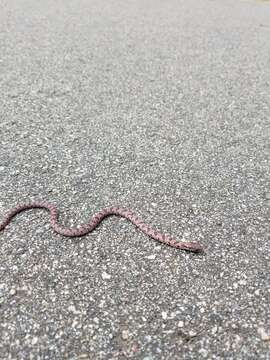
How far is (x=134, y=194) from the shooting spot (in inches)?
292

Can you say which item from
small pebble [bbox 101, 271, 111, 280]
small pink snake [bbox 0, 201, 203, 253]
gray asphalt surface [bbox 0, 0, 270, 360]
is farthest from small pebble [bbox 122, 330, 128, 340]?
small pink snake [bbox 0, 201, 203, 253]

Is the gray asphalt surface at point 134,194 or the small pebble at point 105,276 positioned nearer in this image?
the gray asphalt surface at point 134,194

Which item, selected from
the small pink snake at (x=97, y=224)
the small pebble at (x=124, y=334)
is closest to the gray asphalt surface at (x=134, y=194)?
the small pebble at (x=124, y=334)

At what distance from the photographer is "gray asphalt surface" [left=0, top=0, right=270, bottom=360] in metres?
4.88

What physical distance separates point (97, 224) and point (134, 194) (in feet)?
3.52

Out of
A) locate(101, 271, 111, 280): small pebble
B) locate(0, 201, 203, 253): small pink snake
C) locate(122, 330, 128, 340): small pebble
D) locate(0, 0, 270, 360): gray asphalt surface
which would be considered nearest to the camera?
locate(122, 330, 128, 340): small pebble

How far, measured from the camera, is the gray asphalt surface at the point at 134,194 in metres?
4.88

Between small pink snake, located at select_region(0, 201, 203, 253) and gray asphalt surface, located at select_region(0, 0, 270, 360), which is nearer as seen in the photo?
gray asphalt surface, located at select_region(0, 0, 270, 360)

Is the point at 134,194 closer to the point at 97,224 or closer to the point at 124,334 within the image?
the point at 97,224

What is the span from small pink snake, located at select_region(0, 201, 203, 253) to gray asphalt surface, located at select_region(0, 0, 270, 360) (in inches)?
4.6

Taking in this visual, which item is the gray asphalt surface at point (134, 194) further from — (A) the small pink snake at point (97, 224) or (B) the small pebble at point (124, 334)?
(A) the small pink snake at point (97, 224)

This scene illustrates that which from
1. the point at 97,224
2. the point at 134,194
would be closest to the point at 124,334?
the point at 97,224

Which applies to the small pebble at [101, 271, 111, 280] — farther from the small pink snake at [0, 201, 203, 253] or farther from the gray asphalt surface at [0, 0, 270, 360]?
the small pink snake at [0, 201, 203, 253]

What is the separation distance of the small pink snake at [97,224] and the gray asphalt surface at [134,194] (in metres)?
0.12
